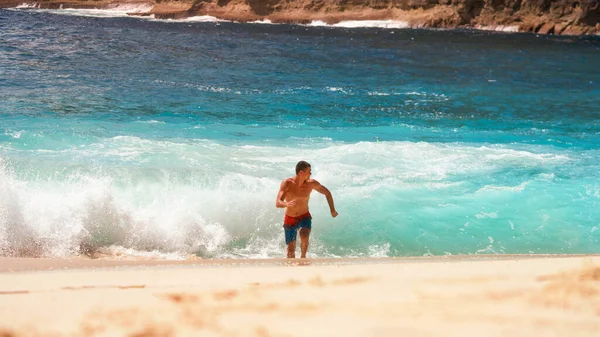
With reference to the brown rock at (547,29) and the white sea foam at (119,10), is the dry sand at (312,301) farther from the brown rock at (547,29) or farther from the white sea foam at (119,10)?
the white sea foam at (119,10)

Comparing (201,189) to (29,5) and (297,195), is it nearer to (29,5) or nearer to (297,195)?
(297,195)

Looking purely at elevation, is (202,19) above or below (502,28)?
below

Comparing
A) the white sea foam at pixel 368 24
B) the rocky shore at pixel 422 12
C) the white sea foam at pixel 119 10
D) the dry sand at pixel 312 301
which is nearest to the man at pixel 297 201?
the dry sand at pixel 312 301

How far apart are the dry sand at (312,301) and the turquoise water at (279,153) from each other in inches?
119

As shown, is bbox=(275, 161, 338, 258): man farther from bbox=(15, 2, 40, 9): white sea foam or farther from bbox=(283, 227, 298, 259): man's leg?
bbox=(15, 2, 40, 9): white sea foam

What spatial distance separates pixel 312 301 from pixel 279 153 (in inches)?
318

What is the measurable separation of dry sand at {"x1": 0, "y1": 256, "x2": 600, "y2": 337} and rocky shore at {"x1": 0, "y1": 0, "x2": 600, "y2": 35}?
150 ft

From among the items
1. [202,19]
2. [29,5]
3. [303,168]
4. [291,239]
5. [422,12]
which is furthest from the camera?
[29,5]

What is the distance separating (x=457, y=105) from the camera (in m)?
19.4

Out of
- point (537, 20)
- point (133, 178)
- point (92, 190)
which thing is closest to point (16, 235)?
point (92, 190)

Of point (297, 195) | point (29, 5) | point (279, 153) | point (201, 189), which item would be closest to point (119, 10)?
point (29, 5)

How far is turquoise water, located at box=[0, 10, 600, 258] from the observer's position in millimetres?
9219

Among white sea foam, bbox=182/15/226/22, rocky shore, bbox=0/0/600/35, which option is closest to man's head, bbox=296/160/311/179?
rocky shore, bbox=0/0/600/35

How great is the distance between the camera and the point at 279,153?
13.0 m
